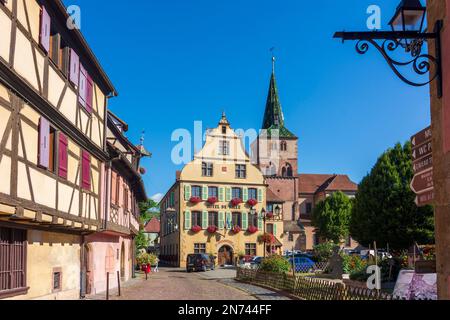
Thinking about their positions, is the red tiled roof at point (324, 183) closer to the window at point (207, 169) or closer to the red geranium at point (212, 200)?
the window at point (207, 169)

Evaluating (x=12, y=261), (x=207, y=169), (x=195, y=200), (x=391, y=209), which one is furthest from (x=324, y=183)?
(x=12, y=261)

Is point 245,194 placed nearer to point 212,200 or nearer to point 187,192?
point 212,200

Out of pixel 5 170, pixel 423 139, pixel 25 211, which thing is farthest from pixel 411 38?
pixel 25 211

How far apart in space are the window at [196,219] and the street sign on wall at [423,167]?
49.7 m

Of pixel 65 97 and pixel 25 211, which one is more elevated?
pixel 65 97

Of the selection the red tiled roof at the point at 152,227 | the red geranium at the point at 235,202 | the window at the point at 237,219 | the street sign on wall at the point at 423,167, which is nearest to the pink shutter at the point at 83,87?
the street sign on wall at the point at 423,167

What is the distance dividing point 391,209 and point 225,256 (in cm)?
2399

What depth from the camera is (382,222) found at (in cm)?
3622

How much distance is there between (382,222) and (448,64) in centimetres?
3157

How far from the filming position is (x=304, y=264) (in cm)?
4084

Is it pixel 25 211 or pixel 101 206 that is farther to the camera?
pixel 101 206

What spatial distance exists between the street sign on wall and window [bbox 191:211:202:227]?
49682 mm

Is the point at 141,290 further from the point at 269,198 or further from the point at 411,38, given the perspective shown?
the point at 269,198

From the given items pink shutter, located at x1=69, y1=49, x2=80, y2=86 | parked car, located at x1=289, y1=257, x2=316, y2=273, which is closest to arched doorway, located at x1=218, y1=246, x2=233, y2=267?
parked car, located at x1=289, y1=257, x2=316, y2=273
